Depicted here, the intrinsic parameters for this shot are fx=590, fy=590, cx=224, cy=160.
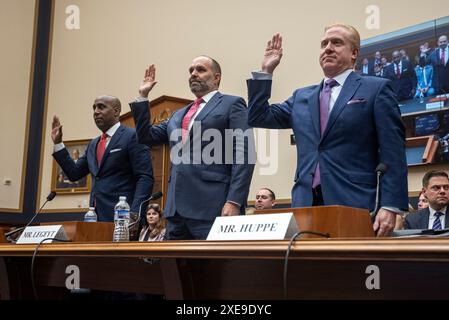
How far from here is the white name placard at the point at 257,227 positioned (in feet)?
4.97

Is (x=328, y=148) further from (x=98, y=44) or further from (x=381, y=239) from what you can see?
(x=98, y=44)

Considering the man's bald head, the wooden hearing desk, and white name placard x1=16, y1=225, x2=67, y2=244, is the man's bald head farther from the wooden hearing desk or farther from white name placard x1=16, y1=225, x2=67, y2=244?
the wooden hearing desk

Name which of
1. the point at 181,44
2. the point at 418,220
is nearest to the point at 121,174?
the point at 418,220

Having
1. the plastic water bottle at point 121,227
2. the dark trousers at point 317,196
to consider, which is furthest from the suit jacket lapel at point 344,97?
the plastic water bottle at point 121,227

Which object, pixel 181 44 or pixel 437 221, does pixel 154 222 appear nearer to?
pixel 437 221

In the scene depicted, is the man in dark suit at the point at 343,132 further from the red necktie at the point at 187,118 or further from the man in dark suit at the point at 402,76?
the man in dark suit at the point at 402,76

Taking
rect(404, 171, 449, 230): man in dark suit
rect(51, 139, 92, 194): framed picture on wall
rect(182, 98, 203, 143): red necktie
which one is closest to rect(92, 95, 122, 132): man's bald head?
rect(182, 98, 203, 143): red necktie

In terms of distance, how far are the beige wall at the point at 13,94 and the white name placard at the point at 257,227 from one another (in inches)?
298

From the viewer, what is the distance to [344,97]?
2.13m

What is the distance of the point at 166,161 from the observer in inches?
259

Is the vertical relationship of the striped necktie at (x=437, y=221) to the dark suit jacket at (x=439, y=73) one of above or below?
below

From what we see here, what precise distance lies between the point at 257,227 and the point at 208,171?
3.38 feet
